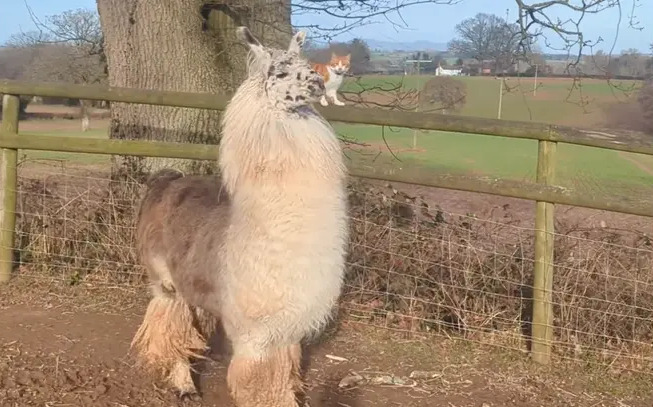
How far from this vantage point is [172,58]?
671 centimetres

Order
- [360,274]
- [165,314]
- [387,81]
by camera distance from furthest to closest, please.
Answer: [387,81], [360,274], [165,314]

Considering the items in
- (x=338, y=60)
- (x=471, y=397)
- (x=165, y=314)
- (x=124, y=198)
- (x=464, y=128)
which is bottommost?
(x=471, y=397)

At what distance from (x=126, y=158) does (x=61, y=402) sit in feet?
9.35

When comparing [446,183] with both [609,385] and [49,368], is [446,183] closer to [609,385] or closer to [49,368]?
[609,385]

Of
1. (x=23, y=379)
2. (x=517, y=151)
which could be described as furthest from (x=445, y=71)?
(x=517, y=151)

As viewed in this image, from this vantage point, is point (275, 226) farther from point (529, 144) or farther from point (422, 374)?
point (529, 144)

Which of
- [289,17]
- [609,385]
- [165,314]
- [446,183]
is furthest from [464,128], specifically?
[289,17]

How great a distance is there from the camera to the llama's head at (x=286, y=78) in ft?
11.8

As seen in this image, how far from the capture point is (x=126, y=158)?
682cm

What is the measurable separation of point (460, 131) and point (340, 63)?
2172 millimetres

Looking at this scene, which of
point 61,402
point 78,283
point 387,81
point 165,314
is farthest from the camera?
point 387,81

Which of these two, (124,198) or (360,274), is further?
(124,198)

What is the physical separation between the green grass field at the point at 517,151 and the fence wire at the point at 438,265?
0.48m

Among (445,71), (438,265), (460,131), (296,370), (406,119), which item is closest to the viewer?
(296,370)
